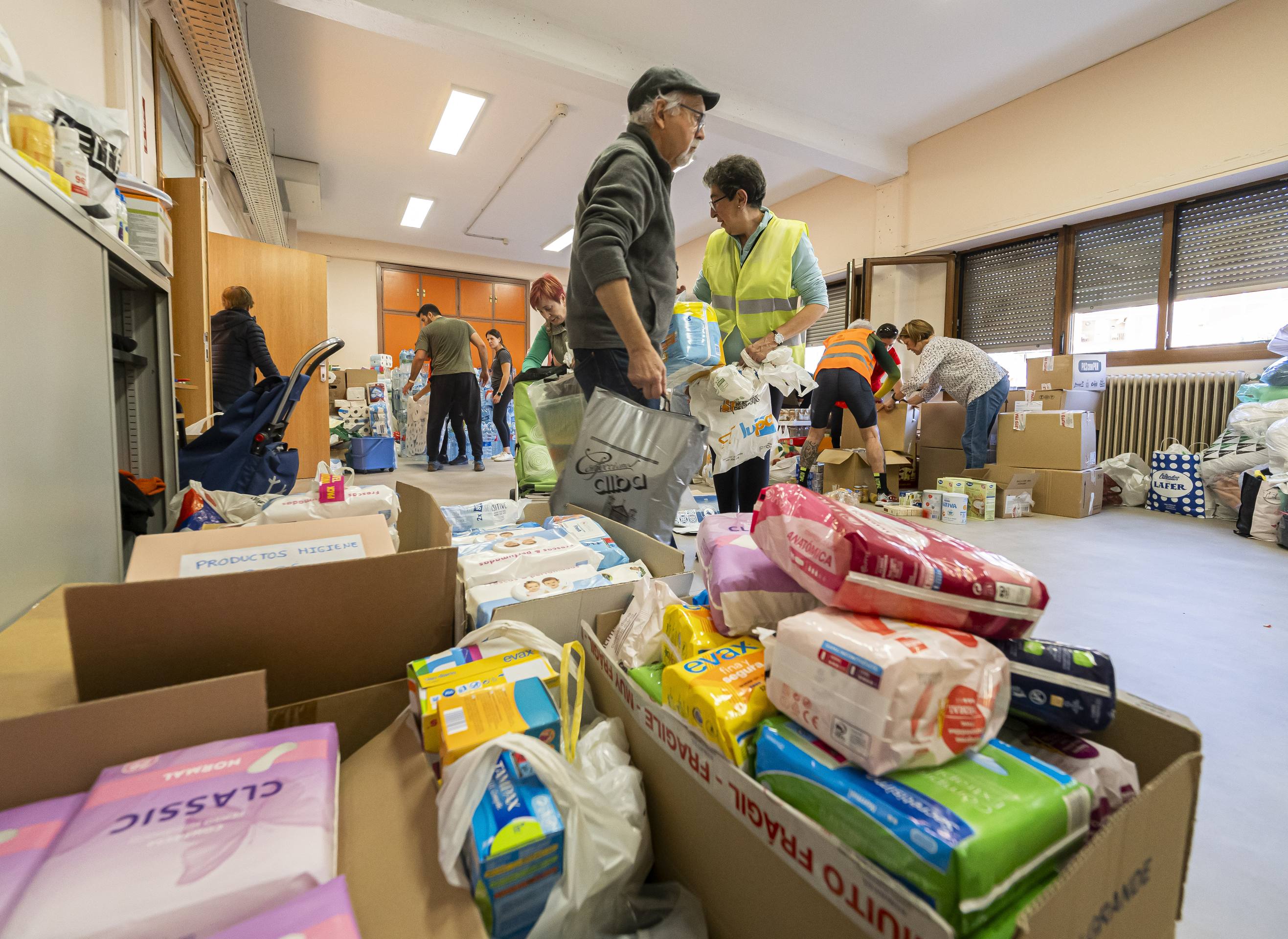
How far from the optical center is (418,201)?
6738 millimetres

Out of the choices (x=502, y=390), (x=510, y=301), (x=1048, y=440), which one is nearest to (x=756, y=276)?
(x=1048, y=440)

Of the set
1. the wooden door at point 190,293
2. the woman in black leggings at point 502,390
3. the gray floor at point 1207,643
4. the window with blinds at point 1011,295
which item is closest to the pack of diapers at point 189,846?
the gray floor at point 1207,643

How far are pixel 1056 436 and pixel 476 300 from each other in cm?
839

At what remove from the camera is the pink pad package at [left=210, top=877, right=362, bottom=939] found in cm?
34

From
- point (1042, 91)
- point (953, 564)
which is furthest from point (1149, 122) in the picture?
point (953, 564)

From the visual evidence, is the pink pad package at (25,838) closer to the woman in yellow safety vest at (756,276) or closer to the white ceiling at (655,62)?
the woman in yellow safety vest at (756,276)

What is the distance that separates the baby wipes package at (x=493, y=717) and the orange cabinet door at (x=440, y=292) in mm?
9254

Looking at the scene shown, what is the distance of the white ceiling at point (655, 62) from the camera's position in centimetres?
344

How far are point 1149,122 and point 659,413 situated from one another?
4.62m

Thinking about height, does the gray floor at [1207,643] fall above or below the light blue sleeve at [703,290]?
below

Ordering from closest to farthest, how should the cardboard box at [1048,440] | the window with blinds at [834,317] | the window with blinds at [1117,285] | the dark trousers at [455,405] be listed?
the cardboard box at [1048,440], the window with blinds at [1117,285], the dark trousers at [455,405], the window with blinds at [834,317]

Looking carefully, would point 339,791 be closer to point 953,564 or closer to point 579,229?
point 953,564

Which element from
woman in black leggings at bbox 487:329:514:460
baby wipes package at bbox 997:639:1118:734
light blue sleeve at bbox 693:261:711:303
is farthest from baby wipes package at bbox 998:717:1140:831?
woman in black leggings at bbox 487:329:514:460

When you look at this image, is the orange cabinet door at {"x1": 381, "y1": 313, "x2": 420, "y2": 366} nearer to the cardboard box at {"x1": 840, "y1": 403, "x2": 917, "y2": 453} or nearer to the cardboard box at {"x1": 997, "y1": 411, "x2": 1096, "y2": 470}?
the cardboard box at {"x1": 840, "y1": 403, "x2": 917, "y2": 453}
